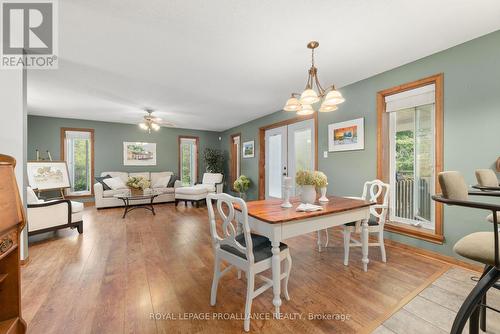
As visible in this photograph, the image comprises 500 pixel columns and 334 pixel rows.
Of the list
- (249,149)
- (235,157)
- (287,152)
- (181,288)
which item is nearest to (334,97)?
(181,288)

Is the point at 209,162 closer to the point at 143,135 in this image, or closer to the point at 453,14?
the point at 143,135

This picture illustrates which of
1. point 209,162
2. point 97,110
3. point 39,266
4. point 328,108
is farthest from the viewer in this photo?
point 209,162

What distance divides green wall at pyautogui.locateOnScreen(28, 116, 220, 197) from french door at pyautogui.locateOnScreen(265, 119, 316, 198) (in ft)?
10.0

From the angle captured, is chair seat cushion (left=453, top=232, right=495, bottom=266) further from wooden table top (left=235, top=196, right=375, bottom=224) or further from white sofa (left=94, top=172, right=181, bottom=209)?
white sofa (left=94, top=172, right=181, bottom=209)

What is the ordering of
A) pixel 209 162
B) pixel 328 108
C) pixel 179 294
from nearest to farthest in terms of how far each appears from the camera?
pixel 179 294 < pixel 328 108 < pixel 209 162

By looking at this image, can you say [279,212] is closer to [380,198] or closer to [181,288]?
[181,288]

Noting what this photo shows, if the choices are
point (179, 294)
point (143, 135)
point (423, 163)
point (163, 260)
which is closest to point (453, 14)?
point (423, 163)

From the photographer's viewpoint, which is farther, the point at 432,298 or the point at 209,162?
the point at 209,162

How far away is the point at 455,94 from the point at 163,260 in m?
3.81

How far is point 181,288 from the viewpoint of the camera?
1879 millimetres

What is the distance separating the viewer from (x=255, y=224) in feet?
5.42

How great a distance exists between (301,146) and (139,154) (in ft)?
16.7

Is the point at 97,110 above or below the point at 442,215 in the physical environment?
above

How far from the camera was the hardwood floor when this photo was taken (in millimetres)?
1464
